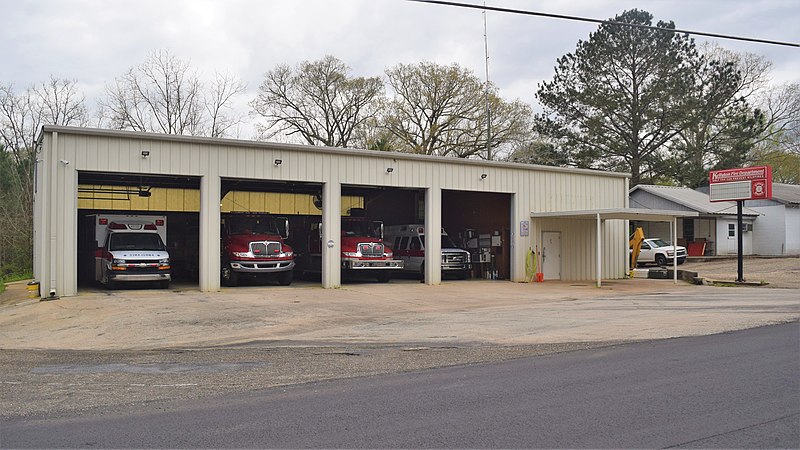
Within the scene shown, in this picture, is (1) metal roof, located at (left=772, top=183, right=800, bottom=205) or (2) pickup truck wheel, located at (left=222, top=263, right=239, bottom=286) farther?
(1) metal roof, located at (left=772, top=183, right=800, bottom=205)

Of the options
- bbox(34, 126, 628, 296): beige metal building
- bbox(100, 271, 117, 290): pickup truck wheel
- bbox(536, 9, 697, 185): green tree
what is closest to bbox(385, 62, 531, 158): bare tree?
bbox(536, 9, 697, 185): green tree

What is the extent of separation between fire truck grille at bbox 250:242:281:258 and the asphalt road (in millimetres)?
14195

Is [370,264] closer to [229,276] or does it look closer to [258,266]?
[258,266]

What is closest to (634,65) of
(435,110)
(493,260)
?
(435,110)

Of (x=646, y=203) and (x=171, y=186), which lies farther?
(x=646, y=203)

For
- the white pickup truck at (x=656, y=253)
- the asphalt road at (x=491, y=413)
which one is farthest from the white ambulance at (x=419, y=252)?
the asphalt road at (x=491, y=413)

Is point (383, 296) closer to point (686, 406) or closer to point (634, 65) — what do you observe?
point (686, 406)

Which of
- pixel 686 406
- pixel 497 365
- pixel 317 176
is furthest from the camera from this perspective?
pixel 317 176

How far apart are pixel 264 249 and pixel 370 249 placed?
12.7ft

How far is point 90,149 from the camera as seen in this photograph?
781 inches

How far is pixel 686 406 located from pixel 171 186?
24.4 meters

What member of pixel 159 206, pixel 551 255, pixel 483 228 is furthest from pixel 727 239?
pixel 159 206

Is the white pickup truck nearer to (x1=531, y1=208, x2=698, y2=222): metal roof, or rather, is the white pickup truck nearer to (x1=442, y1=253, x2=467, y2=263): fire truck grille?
(x1=531, y1=208, x2=698, y2=222): metal roof

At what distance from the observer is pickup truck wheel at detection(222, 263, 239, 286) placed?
2284cm
